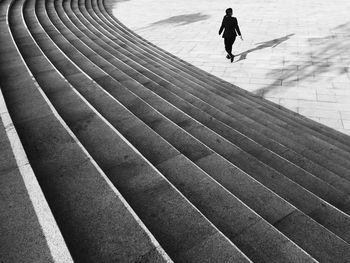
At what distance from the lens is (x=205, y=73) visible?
8.52m

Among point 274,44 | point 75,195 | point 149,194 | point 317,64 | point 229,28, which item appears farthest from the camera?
point 274,44

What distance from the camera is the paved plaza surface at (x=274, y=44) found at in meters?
7.00

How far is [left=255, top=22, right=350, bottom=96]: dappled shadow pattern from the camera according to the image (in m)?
7.72

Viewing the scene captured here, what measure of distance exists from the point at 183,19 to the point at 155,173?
12630mm

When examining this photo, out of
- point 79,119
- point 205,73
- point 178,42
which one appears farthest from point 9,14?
point 79,119

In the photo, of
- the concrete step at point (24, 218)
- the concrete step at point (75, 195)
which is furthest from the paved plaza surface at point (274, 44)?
the concrete step at point (24, 218)

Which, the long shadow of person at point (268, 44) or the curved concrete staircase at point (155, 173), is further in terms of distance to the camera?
the long shadow of person at point (268, 44)

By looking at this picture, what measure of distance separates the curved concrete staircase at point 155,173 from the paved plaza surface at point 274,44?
91 centimetres

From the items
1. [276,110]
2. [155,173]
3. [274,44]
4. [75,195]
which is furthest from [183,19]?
[75,195]

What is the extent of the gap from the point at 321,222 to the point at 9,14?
1134 centimetres

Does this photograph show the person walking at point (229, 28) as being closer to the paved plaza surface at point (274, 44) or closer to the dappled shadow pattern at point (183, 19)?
the paved plaza surface at point (274, 44)

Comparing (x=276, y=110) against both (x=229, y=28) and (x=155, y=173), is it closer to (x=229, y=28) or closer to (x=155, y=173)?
(x=229, y=28)

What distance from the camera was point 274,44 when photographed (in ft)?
33.6

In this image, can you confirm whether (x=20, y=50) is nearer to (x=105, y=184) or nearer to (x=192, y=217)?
(x=105, y=184)
